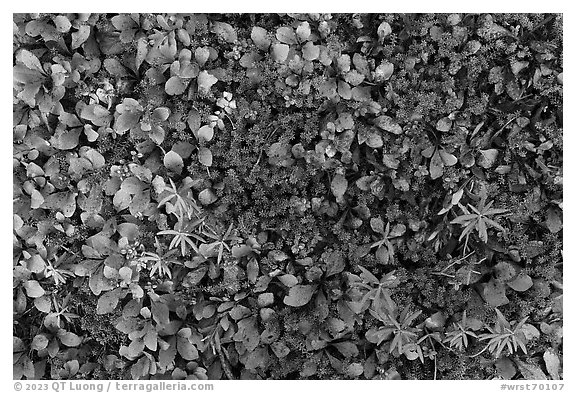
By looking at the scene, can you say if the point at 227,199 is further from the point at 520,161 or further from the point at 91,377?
the point at 520,161

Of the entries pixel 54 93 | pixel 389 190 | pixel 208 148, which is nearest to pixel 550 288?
pixel 389 190

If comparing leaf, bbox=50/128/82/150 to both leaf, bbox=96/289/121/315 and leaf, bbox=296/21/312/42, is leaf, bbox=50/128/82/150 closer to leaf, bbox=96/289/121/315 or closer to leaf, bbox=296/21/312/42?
leaf, bbox=96/289/121/315

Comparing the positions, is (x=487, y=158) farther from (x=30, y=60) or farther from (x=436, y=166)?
(x=30, y=60)

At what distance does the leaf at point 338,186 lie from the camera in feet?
10.2

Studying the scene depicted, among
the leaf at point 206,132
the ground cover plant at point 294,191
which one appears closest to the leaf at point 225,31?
the ground cover plant at point 294,191

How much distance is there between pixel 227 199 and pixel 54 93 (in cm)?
125

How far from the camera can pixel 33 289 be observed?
A: 10.8ft

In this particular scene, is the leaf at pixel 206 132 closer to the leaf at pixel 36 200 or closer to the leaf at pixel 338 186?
the leaf at pixel 338 186

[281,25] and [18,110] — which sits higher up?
[281,25]

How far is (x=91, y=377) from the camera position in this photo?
335 cm

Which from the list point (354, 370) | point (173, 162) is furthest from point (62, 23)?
point (354, 370)

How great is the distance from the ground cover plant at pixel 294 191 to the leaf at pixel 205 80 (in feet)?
0.05

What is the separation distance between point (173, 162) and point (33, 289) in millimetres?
1220

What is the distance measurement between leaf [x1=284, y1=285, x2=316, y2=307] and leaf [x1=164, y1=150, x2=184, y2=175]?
1.01 meters
